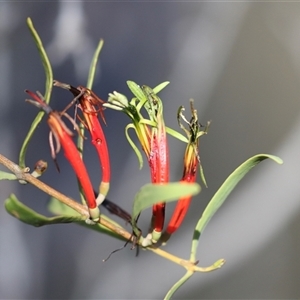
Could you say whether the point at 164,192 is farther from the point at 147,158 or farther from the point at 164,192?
the point at 147,158

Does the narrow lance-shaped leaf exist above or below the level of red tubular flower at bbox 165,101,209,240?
below

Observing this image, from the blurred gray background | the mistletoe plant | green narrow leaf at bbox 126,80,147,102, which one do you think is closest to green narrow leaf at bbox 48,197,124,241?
the mistletoe plant

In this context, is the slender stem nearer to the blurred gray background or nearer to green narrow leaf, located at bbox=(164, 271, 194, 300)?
green narrow leaf, located at bbox=(164, 271, 194, 300)

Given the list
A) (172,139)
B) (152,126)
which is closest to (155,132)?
(152,126)

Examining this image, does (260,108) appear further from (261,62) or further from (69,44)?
(69,44)

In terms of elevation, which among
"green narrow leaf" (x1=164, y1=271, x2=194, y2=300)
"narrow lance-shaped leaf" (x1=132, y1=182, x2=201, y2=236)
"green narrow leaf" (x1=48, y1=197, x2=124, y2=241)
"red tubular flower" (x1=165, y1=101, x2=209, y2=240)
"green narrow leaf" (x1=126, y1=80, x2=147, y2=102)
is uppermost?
"green narrow leaf" (x1=126, y1=80, x2=147, y2=102)

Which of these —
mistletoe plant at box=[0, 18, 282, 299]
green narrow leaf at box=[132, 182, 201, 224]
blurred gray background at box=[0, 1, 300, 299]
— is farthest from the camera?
blurred gray background at box=[0, 1, 300, 299]

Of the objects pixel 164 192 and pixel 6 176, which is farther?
pixel 6 176
